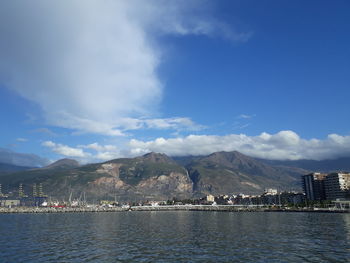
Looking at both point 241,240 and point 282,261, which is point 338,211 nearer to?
point 241,240

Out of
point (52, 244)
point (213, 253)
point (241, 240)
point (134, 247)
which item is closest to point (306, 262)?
point (213, 253)

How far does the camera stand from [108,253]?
5203 centimetres

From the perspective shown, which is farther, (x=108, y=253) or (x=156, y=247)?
(x=156, y=247)

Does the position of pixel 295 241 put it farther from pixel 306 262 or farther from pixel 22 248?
pixel 22 248

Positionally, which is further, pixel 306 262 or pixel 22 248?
pixel 22 248

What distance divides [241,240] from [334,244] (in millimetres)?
16438

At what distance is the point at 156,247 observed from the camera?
57031 mm

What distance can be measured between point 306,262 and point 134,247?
28.4 m

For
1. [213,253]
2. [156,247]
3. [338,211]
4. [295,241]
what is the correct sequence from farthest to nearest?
[338,211] < [295,241] < [156,247] < [213,253]

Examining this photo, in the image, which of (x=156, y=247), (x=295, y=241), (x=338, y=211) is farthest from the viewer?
(x=338, y=211)

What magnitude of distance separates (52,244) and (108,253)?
1759 centimetres

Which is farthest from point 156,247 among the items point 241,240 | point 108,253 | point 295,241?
point 295,241

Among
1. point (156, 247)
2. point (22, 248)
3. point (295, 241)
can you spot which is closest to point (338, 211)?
point (295, 241)

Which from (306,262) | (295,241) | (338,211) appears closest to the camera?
(306,262)
